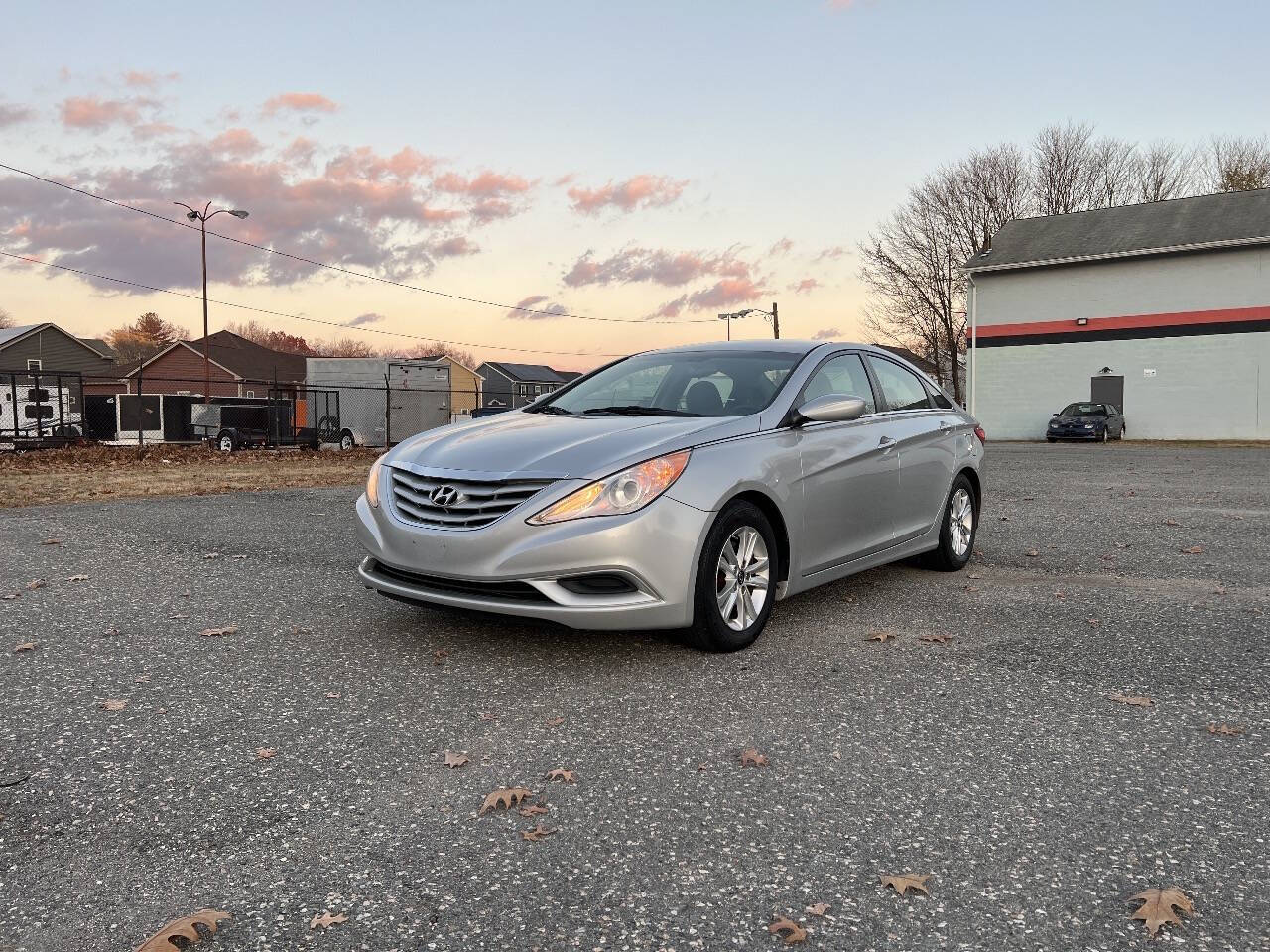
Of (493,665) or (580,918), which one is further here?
(493,665)

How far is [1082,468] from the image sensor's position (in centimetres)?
1814

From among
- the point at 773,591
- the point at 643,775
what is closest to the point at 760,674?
the point at 773,591

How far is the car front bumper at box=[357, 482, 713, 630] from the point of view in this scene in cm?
420

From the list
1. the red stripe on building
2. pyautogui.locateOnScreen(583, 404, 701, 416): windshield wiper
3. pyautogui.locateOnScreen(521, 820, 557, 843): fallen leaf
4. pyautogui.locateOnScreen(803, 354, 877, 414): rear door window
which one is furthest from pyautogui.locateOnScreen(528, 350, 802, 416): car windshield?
the red stripe on building

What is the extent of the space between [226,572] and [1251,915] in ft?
20.5

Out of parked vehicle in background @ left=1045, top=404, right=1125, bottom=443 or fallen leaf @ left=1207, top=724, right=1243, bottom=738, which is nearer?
fallen leaf @ left=1207, top=724, right=1243, bottom=738

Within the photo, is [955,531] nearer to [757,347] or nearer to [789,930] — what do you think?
[757,347]

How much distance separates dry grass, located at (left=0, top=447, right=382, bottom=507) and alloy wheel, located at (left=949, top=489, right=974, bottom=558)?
9643 mm

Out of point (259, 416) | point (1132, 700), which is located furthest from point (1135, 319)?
point (1132, 700)

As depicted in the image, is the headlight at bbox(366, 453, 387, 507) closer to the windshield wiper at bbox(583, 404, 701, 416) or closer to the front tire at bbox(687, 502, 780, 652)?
the windshield wiper at bbox(583, 404, 701, 416)

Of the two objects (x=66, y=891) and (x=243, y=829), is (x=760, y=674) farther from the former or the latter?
(x=66, y=891)

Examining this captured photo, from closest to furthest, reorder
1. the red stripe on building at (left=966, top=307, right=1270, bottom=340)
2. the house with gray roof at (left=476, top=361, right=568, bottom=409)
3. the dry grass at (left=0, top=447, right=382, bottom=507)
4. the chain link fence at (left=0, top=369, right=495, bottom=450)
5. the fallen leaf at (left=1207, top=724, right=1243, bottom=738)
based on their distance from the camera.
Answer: the fallen leaf at (left=1207, top=724, right=1243, bottom=738)
the dry grass at (left=0, top=447, right=382, bottom=507)
the chain link fence at (left=0, top=369, right=495, bottom=450)
the red stripe on building at (left=966, top=307, right=1270, bottom=340)
the house with gray roof at (left=476, top=361, right=568, bottom=409)

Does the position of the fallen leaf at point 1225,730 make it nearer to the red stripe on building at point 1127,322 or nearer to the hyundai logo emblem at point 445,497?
the hyundai logo emblem at point 445,497

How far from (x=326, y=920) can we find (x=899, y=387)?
5194mm
